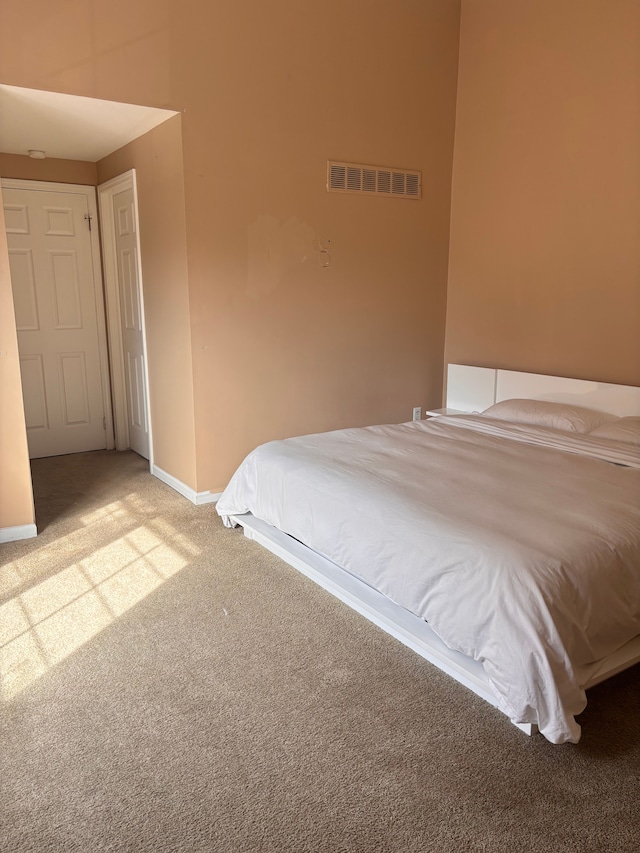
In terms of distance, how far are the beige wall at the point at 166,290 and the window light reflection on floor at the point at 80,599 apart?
755mm

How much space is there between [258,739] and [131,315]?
3645mm

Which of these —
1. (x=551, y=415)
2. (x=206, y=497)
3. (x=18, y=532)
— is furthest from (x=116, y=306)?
(x=551, y=415)

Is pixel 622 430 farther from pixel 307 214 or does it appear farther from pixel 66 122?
pixel 66 122

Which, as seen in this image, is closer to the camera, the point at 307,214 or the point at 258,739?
the point at 258,739

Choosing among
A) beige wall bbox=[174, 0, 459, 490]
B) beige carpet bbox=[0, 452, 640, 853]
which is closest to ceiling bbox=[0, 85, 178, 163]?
beige wall bbox=[174, 0, 459, 490]

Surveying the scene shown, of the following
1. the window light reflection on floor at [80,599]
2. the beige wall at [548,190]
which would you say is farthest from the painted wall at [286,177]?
the window light reflection on floor at [80,599]

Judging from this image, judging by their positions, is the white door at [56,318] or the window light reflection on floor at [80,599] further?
the white door at [56,318]

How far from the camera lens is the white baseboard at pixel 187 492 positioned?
4.21 metres

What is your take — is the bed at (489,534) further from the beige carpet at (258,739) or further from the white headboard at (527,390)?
the beige carpet at (258,739)

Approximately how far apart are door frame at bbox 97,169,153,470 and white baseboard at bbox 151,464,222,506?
266 millimetres

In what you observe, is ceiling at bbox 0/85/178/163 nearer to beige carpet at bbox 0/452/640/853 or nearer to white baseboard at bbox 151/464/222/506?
white baseboard at bbox 151/464/222/506

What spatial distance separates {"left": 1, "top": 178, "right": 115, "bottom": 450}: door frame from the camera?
4.85m

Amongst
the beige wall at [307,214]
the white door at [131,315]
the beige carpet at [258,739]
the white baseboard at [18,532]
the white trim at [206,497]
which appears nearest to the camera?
the beige carpet at [258,739]

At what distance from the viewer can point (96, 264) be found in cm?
525
